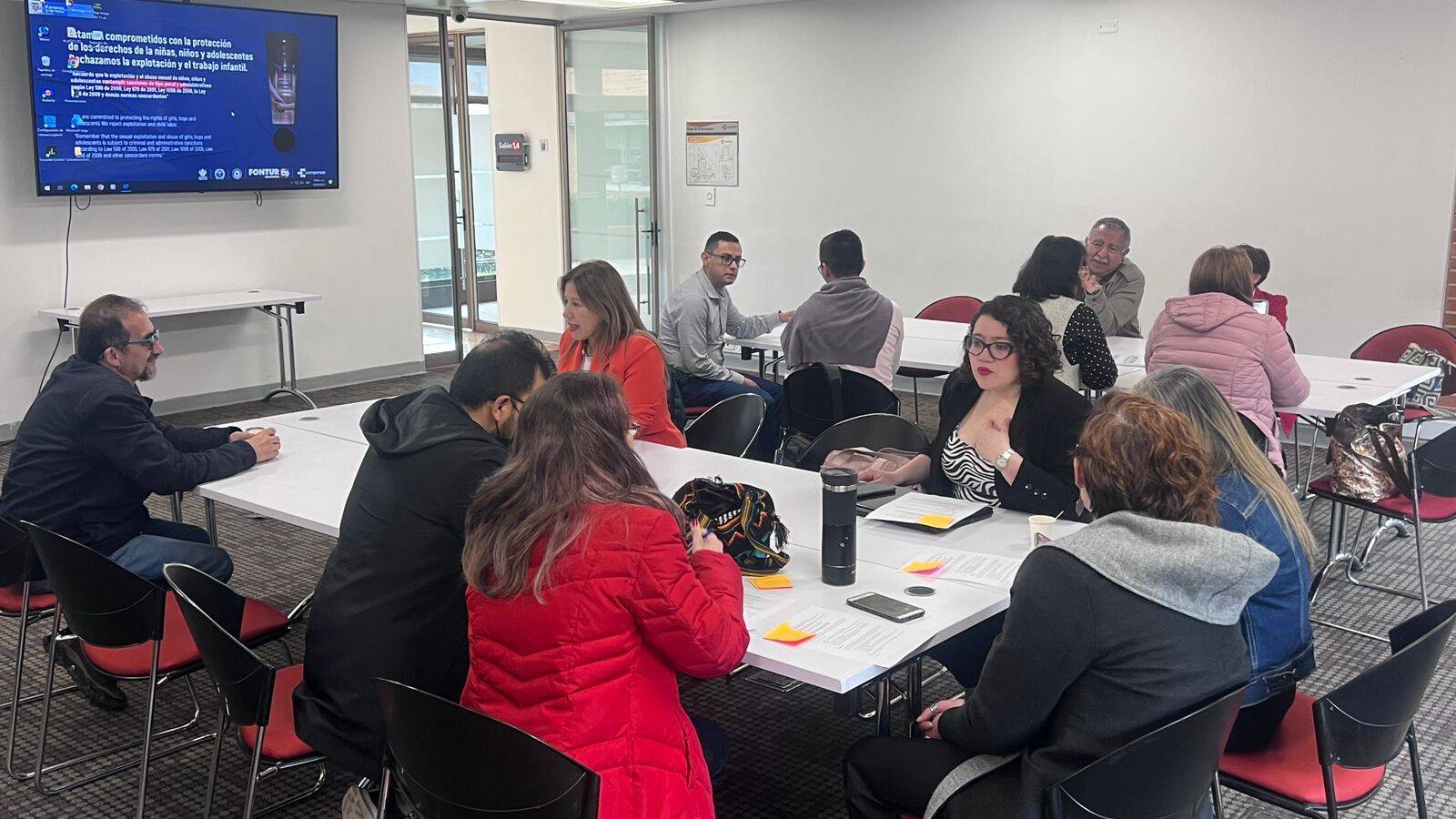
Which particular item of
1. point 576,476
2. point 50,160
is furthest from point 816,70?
point 576,476

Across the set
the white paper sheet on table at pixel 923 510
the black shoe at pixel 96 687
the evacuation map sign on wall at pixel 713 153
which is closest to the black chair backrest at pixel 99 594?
the black shoe at pixel 96 687

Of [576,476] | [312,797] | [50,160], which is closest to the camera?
[576,476]

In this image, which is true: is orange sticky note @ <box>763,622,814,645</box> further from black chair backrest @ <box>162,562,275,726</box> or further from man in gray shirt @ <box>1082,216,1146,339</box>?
man in gray shirt @ <box>1082,216,1146,339</box>

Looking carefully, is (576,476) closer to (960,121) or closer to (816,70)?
(960,121)

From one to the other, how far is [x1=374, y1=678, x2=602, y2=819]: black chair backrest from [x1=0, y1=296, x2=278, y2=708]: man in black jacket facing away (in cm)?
161

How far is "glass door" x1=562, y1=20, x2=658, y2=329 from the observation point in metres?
9.52

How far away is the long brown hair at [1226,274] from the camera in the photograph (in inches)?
173

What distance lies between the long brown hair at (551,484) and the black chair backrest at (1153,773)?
0.79 m

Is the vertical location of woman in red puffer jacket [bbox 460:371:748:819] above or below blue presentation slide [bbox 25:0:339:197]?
below

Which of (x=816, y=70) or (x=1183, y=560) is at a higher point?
(x=816, y=70)

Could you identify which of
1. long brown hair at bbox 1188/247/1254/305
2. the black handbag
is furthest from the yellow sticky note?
long brown hair at bbox 1188/247/1254/305

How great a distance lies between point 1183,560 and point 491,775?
1112 mm

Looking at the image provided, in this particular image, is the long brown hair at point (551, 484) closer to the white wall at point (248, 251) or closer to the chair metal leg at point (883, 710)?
the chair metal leg at point (883, 710)

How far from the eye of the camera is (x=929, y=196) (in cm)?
815
